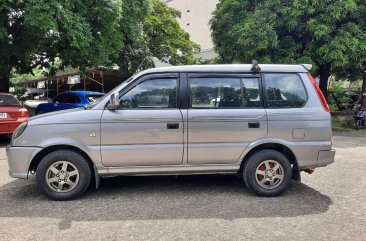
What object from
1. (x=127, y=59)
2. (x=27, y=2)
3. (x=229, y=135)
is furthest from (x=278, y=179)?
(x=127, y=59)

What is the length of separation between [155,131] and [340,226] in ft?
8.52

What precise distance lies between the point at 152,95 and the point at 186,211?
1678mm

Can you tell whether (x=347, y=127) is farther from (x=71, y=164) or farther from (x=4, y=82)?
(x=4, y=82)

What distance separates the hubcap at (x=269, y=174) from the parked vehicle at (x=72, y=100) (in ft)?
28.7

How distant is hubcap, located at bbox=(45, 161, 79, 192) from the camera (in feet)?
15.5

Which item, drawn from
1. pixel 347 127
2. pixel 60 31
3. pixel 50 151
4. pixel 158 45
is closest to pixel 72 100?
pixel 60 31

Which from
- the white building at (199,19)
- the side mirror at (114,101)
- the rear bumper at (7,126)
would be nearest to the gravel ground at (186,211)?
the side mirror at (114,101)

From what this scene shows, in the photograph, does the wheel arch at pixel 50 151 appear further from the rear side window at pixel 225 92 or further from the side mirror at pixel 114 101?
the rear side window at pixel 225 92

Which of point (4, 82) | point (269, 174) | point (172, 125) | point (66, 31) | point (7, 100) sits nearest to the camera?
point (172, 125)

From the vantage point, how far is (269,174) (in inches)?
196

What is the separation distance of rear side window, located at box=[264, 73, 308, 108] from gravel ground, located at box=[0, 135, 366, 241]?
138 cm

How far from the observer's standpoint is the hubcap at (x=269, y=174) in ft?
16.3

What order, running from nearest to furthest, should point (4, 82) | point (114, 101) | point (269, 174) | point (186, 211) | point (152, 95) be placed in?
point (186, 211) < point (114, 101) < point (152, 95) < point (269, 174) < point (4, 82)

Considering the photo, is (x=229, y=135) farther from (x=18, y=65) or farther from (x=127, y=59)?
(x=127, y=59)
